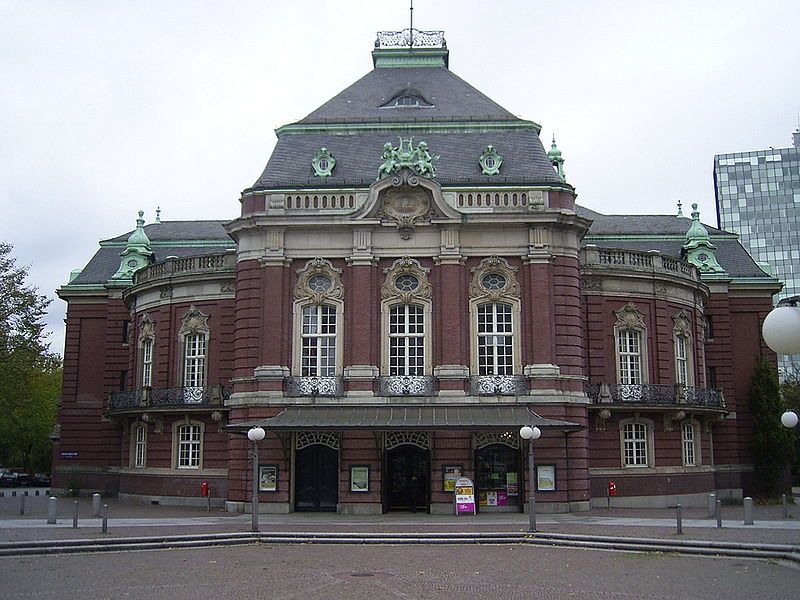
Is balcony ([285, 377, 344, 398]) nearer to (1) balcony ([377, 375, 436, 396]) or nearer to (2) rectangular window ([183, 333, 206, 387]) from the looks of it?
(1) balcony ([377, 375, 436, 396])

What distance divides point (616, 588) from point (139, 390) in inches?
1062

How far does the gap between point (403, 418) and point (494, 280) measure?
6421 mm

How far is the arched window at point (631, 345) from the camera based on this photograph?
125 feet

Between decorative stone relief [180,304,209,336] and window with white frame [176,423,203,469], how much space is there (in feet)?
12.7

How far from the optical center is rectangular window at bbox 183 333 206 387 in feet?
127

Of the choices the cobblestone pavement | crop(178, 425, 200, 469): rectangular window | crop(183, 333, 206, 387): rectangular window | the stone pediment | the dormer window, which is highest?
the dormer window

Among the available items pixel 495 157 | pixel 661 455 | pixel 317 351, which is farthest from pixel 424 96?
pixel 661 455

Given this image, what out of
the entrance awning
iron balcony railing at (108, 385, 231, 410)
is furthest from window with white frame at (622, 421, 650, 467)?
iron balcony railing at (108, 385, 231, 410)

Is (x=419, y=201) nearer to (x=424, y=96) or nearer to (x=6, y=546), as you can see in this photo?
(x=424, y=96)

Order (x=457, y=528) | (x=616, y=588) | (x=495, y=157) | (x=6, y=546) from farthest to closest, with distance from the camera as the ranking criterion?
1. (x=495, y=157)
2. (x=457, y=528)
3. (x=6, y=546)
4. (x=616, y=588)

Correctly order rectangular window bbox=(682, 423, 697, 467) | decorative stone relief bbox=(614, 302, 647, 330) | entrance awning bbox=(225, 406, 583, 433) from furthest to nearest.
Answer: rectangular window bbox=(682, 423, 697, 467), decorative stone relief bbox=(614, 302, 647, 330), entrance awning bbox=(225, 406, 583, 433)

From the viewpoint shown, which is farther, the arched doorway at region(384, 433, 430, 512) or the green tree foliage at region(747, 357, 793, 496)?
the green tree foliage at region(747, 357, 793, 496)

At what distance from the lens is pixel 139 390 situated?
40062 mm

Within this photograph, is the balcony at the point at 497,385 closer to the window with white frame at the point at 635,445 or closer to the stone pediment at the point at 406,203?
the stone pediment at the point at 406,203
